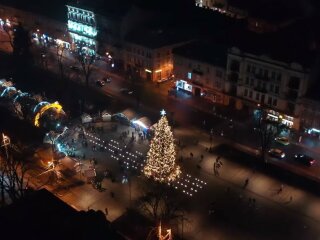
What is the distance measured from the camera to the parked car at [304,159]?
195 ft

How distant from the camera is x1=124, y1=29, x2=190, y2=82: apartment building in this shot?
3319 inches

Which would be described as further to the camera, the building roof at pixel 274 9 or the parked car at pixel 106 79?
the building roof at pixel 274 9

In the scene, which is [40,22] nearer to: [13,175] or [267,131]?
Answer: [13,175]

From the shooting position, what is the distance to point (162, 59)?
85562 millimetres

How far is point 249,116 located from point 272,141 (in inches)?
342

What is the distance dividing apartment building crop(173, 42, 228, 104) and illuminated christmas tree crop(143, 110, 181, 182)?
25.8 metres

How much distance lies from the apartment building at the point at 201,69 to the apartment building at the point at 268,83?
9.01ft

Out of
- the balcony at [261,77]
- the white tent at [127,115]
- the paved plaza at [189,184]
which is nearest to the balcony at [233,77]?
the balcony at [261,77]

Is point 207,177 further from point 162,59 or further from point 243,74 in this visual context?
point 162,59

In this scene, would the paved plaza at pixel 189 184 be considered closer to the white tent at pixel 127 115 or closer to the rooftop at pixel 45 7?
the white tent at pixel 127 115

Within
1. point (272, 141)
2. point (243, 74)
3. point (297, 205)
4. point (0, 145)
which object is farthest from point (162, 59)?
point (297, 205)

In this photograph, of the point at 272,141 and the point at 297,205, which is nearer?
the point at 297,205

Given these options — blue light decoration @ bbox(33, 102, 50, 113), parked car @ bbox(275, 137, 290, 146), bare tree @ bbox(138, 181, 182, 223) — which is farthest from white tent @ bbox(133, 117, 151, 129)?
parked car @ bbox(275, 137, 290, 146)

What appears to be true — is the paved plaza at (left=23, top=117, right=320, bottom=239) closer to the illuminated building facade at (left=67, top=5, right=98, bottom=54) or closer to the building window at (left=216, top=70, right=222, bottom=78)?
the building window at (left=216, top=70, right=222, bottom=78)
